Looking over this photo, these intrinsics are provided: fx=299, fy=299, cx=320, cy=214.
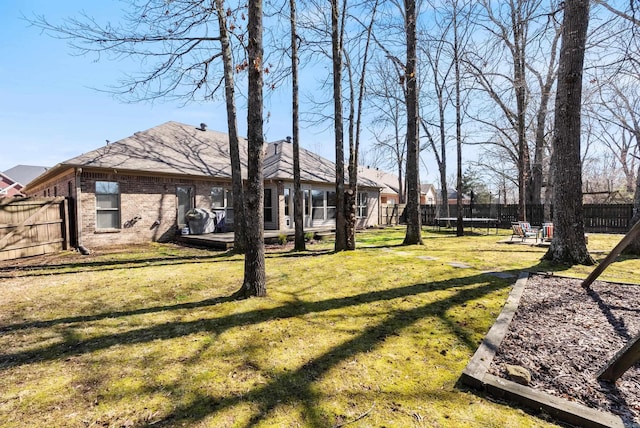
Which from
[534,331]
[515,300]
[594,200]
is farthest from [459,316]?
[594,200]

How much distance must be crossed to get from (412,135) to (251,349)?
922 cm

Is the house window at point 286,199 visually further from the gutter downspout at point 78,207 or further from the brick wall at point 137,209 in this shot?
the gutter downspout at point 78,207

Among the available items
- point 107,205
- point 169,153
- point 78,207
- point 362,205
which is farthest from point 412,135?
point 78,207

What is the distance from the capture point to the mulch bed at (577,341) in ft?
7.37

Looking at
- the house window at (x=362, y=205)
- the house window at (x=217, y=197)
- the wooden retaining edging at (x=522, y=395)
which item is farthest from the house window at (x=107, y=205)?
the house window at (x=362, y=205)

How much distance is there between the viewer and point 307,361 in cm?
285

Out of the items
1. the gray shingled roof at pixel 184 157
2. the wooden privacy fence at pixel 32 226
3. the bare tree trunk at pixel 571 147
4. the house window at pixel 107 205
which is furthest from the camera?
the gray shingled roof at pixel 184 157

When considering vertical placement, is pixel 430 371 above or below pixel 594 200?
below

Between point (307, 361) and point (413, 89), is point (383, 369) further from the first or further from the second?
point (413, 89)

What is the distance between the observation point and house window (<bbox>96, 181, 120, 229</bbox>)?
10.9 meters

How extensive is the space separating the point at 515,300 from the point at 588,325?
907 mm

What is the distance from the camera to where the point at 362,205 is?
20156 mm

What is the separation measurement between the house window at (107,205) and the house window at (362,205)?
13.3 meters

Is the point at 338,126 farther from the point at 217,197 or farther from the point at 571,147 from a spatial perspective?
the point at 217,197
